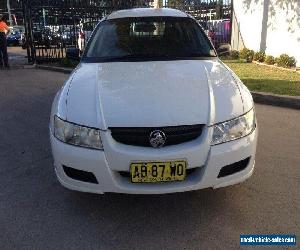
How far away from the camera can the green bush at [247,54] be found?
12.6 metres

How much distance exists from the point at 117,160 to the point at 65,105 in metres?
0.74

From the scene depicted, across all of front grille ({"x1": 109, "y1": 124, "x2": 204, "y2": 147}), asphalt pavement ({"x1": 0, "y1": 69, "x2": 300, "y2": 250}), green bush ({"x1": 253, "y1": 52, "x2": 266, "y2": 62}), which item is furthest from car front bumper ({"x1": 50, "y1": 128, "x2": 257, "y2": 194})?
green bush ({"x1": 253, "y1": 52, "x2": 266, "y2": 62})

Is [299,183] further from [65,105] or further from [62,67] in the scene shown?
[62,67]

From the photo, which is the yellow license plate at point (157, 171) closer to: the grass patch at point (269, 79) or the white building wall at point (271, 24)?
the grass patch at point (269, 79)

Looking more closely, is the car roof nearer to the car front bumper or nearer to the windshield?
the windshield

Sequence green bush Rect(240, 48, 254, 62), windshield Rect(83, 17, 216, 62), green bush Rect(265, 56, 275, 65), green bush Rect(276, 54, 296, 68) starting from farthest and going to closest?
green bush Rect(240, 48, 254, 62)
green bush Rect(265, 56, 275, 65)
green bush Rect(276, 54, 296, 68)
windshield Rect(83, 17, 216, 62)

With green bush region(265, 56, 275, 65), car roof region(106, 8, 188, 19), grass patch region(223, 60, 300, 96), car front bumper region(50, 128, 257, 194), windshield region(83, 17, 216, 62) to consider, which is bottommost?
grass patch region(223, 60, 300, 96)

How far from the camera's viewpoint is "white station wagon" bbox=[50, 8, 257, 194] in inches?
115

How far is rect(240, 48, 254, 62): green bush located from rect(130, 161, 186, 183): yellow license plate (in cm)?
1039

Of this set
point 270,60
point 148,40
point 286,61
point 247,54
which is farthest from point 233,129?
point 247,54

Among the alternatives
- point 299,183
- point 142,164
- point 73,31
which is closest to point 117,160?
point 142,164

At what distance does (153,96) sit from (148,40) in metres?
1.62

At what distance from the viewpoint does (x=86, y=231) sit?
3.12 m

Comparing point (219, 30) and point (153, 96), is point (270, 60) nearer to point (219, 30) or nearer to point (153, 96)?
point (219, 30)
